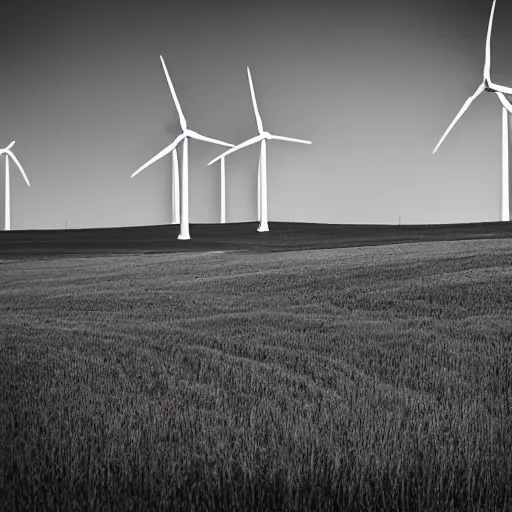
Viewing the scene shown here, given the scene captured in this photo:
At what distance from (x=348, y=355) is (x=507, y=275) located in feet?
55.0

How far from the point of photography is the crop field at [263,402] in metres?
8.55

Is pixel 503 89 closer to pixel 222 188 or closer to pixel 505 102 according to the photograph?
pixel 505 102

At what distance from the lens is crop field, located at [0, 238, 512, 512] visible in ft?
28.1

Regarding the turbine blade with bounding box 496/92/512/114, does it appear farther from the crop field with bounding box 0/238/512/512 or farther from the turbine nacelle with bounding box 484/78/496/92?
the crop field with bounding box 0/238/512/512

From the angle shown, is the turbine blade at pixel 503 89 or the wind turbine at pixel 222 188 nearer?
the turbine blade at pixel 503 89

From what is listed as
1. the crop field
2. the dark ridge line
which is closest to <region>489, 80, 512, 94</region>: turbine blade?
the dark ridge line

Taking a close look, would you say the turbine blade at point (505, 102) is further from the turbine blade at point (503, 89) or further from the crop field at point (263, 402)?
the crop field at point (263, 402)

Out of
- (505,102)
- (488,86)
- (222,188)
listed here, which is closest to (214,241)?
(222,188)

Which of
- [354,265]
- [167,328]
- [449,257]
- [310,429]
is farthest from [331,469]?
[449,257]

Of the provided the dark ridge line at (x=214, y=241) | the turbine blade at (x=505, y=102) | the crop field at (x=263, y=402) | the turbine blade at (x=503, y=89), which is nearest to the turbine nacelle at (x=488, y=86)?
the turbine blade at (x=503, y=89)

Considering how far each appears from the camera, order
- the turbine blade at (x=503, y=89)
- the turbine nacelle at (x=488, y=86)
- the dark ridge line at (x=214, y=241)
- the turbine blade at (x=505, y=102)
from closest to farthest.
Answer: the turbine blade at (x=503, y=89)
the turbine nacelle at (x=488, y=86)
the dark ridge line at (x=214, y=241)
the turbine blade at (x=505, y=102)

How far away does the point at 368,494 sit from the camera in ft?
27.6

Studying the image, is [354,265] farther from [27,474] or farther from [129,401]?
[27,474]

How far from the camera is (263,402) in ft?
42.1
